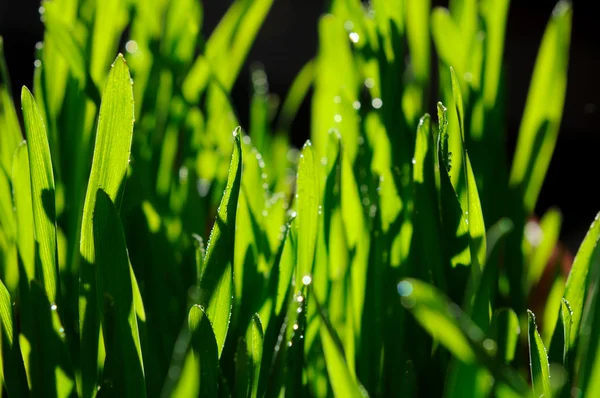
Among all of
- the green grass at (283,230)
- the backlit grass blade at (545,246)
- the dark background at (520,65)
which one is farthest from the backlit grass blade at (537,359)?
the dark background at (520,65)

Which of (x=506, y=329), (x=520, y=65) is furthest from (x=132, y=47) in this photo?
(x=520, y=65)

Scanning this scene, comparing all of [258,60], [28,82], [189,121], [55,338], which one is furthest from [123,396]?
[258,60]

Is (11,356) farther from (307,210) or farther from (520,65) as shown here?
(520,65)

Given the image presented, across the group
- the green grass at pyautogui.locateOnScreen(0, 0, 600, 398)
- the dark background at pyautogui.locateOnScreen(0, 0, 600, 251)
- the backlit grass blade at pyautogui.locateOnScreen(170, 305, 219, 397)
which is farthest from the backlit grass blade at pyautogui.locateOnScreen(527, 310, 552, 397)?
the dark background at pyautogui.locateOnScreen(0, 0, 600, 251)

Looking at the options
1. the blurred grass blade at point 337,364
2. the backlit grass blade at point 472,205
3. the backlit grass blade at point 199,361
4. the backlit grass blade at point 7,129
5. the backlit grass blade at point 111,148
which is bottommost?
the blurred grass blade at point 337,364

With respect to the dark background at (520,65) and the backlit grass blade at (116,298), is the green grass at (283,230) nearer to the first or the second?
the backlit grass blade at (116,298)

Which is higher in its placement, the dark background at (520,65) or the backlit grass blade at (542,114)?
the dark background at (520,65)

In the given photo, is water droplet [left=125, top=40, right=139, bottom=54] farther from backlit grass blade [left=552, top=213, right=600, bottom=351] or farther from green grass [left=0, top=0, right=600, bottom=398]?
backlit grass blade [left=552, top=213, right=600, bottom=351]

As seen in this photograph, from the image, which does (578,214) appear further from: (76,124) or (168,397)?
(168,397)
